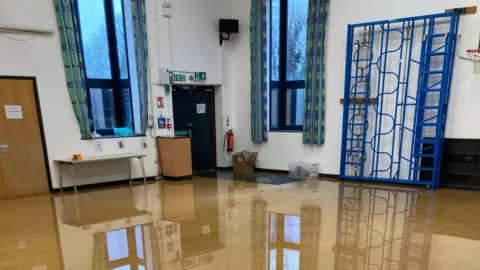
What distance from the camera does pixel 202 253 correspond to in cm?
306

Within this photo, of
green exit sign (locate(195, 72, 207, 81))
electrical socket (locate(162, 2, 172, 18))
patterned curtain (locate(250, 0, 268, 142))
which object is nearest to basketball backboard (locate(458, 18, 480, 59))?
patterned curtain (locate(250, 0, 268, 142))

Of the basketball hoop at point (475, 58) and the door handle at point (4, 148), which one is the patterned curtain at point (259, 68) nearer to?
the basketball hoop at point (475, 58)

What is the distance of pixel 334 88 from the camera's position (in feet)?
20.3

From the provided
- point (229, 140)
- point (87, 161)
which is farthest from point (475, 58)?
point (87, 161)

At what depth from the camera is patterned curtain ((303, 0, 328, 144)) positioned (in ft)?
19.9

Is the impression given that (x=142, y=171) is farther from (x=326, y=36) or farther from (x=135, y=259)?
(x=326, y=36)

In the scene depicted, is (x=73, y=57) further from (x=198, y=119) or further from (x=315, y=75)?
(x=315, y=75)

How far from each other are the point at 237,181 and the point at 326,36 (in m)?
3.36

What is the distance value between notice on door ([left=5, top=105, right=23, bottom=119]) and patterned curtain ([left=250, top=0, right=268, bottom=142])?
14.2 feet

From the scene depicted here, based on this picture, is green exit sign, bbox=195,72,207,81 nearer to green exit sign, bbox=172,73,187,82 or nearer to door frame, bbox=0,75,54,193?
green exit sign, bbox=172,73,187,82

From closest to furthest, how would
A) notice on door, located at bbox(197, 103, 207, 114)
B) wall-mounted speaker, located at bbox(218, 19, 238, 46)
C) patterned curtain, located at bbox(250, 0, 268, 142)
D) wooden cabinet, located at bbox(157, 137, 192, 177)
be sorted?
wooden cabinet, located at bbox(157, 137, 192, 177) < patterned curtain, located at bbox(250, 0, 268, 142) < wall-mounted speaker, located at bbox(218, 19, 238, 46) < notice on door, located at bbox(197, 103, 207, 114)

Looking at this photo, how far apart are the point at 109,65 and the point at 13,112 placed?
6.05 ft

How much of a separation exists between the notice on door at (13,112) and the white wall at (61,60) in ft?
1.06

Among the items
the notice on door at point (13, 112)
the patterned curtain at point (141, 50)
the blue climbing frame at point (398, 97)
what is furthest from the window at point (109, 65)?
the blue climbing frame at point (398, 97)
